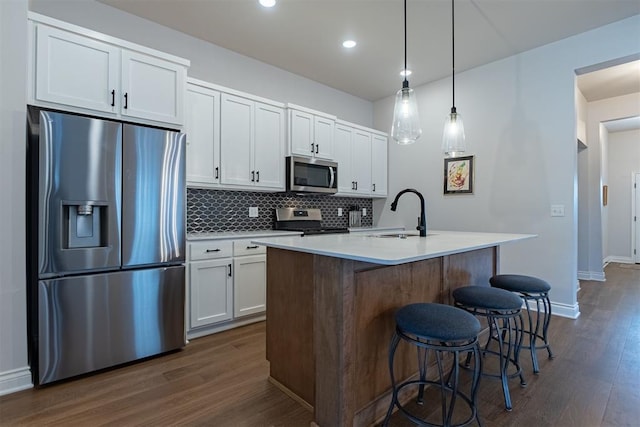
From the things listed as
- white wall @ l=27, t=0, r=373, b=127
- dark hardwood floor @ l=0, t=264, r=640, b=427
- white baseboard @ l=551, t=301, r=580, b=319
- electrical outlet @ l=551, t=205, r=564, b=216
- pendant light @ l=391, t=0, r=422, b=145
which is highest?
white wall @ l=27, t=0, r=373, b=127

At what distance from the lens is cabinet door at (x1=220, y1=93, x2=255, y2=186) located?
129 inches

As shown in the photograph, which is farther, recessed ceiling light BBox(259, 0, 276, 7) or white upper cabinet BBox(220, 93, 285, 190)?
white upper cabinet BBox(220, 93, 285, 190)

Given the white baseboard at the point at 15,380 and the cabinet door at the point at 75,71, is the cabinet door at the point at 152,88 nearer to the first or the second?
the cabinet door at the point at 75,71

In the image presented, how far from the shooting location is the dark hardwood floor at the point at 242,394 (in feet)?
5.64

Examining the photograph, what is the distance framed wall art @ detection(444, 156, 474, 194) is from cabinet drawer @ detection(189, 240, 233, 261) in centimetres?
303

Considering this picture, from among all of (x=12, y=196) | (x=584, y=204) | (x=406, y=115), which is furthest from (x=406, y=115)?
(x=584, y=204)

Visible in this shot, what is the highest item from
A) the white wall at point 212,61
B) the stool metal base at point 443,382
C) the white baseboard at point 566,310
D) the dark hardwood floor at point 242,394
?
the white wall at point 212,61

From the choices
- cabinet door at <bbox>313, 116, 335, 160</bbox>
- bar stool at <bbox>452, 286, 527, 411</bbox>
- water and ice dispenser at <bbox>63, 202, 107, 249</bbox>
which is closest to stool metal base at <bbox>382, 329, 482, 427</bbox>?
bar stool at <bbox>452, 286, 527, 411</bbox>

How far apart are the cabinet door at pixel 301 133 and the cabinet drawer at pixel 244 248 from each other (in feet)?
4.22

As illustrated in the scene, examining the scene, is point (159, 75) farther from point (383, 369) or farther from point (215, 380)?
point (383, 369)

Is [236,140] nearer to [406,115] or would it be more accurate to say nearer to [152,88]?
[152,88]

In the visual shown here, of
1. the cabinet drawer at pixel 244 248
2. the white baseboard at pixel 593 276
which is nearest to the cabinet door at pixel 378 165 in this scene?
the cabinet drawer at pixel 244 248

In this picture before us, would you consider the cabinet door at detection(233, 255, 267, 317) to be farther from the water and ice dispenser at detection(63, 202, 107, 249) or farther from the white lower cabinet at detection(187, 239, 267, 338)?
the water and ice dispenser at detection(63, 202, 107, 249)

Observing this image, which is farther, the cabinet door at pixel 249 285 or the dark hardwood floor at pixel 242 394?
the cabinet door at pixel 249 285
